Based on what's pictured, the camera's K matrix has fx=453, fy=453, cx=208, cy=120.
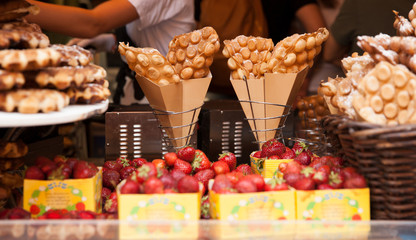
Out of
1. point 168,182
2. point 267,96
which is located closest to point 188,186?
point 168,182

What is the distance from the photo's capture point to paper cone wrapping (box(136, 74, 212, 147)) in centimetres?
181

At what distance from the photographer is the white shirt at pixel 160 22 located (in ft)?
9.28

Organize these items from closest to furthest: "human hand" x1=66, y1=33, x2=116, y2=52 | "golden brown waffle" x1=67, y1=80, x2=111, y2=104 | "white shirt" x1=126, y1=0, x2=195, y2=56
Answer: "golden brown waffle" x1=67, y1=80, x2=111, y2=104 < "white shirt" x1=126, y1=0, x2=195, y2=56 < "human hand" x1=66, y1=33, x2=116, y2=52

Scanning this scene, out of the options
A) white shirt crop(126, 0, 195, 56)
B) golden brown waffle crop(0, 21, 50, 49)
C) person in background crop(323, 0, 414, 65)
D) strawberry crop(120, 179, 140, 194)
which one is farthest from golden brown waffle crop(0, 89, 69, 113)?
person in background crop(323, 0, 414, 65)

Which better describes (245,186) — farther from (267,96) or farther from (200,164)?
(267,96)

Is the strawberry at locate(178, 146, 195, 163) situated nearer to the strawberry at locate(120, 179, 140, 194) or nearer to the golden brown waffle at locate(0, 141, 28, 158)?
the strawberry at locate(120, 179, 140, 194)

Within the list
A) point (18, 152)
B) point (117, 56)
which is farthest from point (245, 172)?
point (117, 56)

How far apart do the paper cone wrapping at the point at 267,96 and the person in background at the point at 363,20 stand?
117cm

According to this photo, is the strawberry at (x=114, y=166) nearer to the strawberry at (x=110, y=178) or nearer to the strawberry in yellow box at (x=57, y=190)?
the strawberry at (x=110, y=178)

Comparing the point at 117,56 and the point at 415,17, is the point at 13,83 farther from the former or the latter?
the point at 117,56

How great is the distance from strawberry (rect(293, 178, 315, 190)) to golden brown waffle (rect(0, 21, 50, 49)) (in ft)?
2.96

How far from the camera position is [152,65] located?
177 centimetres

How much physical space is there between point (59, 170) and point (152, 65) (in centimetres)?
57

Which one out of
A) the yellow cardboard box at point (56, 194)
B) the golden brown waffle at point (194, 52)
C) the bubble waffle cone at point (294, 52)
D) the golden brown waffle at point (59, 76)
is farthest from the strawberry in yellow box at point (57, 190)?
the bubble waffle cone at point (294, 52)
